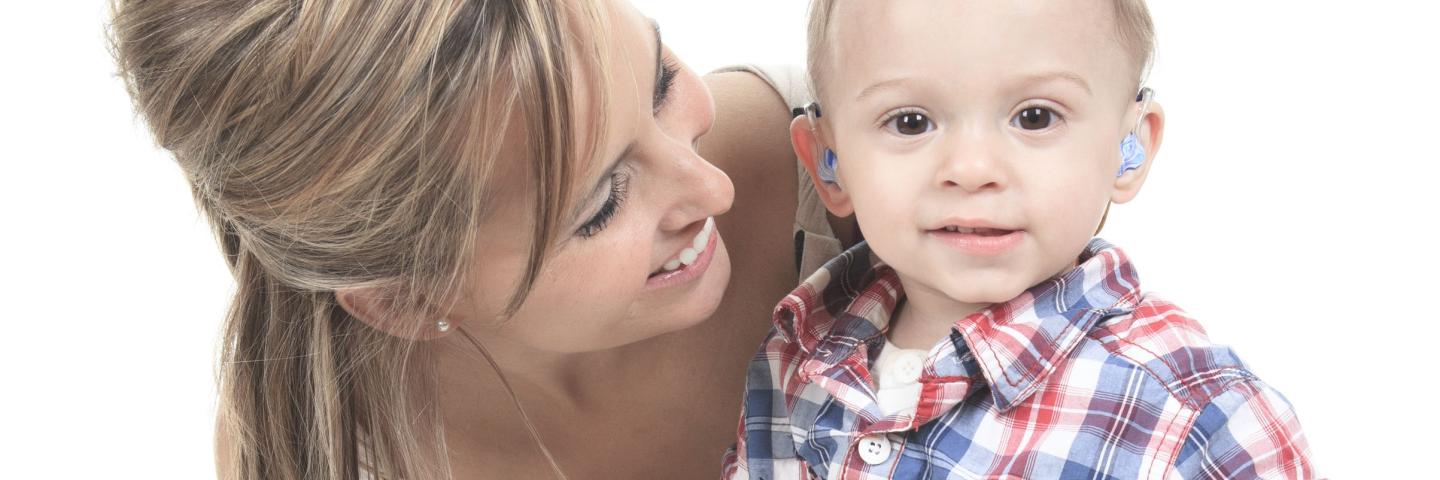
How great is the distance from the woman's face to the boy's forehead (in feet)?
0.80

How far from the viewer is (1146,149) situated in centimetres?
157

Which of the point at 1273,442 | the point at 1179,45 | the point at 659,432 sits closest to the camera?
the point at 1273,442

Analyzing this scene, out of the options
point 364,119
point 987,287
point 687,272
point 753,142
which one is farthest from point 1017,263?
point 364,119

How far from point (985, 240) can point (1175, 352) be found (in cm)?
23

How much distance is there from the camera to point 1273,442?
1.43 metres

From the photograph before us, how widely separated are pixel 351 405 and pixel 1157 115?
1.02 metres

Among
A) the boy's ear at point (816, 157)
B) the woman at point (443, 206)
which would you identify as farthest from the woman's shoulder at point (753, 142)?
the boy's ear at point (816, 157)

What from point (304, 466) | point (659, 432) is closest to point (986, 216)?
point (659, 432)

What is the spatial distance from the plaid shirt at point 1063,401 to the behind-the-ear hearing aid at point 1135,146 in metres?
0.10

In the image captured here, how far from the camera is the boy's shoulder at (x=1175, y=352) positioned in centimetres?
144

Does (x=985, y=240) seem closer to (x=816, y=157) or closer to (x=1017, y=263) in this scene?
(x=1017, y=263)

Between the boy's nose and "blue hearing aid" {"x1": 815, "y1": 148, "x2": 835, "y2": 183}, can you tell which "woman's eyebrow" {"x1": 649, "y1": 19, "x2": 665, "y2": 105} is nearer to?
"blue hearing aid" {"x1": 815, "y1": 148, "x2": 835, "y2": 183}

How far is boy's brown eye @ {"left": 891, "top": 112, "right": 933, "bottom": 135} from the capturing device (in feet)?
4.90

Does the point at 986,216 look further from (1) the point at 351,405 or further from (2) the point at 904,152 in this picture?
(1) the point at 351,405
